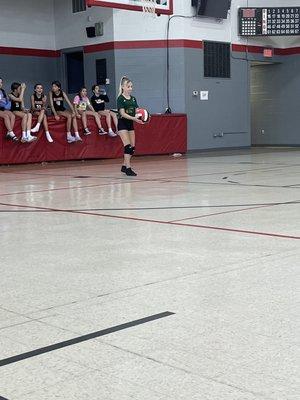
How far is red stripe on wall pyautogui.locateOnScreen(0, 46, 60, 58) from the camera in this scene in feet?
74.5

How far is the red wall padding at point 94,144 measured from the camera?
17.3m

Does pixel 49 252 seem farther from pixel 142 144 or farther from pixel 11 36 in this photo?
pixel 11 36

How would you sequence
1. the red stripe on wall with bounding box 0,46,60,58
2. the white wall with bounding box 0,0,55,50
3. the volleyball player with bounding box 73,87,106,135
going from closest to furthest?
the volleyball player with bounding box 73,87,106,135 → the white wall with bounding box 0,0,55,50 → the red stripe on wall with bounding box 0,46,60,58

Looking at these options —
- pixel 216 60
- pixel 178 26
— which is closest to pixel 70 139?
pixel 178 26

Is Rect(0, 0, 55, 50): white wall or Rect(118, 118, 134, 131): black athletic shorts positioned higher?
Rect(0, 0, 55, 50): white wall

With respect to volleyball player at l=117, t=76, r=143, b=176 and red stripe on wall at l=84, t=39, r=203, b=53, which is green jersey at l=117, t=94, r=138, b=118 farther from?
red stripe on wall at l=84, t=39, r=203, b=53

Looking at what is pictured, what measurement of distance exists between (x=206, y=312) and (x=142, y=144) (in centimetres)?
1689

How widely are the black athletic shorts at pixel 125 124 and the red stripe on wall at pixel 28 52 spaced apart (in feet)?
38.2

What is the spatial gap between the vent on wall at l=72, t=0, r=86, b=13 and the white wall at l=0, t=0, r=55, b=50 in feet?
4.45

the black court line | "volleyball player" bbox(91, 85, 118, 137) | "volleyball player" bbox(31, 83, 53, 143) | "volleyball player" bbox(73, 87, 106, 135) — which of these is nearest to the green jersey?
"volleyball player" bbox(31, 83, 53, 143)

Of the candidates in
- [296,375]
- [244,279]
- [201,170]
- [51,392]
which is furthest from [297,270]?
[201,170]

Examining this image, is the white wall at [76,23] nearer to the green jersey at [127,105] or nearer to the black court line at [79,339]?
the green jersey at [127,105]

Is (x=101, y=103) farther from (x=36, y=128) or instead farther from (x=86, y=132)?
(x=36, y=128)

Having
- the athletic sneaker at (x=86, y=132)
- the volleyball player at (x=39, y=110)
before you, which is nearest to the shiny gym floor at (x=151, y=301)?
the volleyball player at (x=39, y=110)
